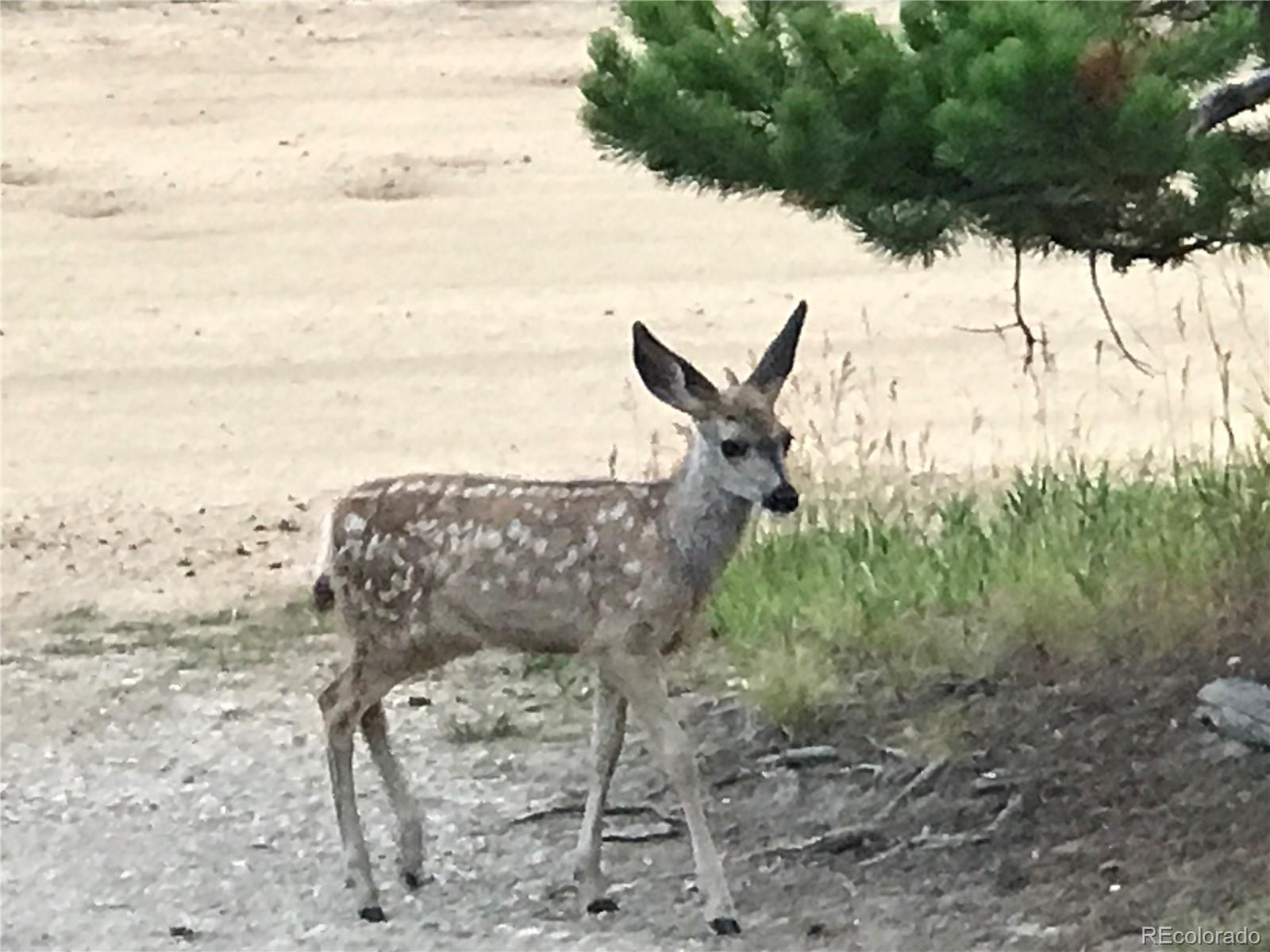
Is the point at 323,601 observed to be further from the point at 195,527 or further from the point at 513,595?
the point at 195,527

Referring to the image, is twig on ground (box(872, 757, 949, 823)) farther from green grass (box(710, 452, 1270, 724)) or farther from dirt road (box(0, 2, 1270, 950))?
green grass (box(710, 452, 1270, 724))

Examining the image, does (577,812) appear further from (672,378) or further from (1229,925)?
(1229,925)

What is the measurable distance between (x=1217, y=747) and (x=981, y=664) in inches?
35.4

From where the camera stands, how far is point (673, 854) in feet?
23.5

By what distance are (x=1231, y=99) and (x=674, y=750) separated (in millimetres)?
2074

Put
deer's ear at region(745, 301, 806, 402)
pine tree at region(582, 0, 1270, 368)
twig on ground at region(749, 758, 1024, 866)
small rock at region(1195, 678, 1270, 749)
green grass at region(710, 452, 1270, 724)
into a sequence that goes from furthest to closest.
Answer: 1. green grass at region(710, 452, 1270, 724)
2. small rock at region(1195, 678, 1270, 749)
3. twig on ground at region(749, 758, 1024, 866)
4. deer's ear at region(745, 301, 806, 402)
5. pine tree at region(582, 0, 1270, 368)

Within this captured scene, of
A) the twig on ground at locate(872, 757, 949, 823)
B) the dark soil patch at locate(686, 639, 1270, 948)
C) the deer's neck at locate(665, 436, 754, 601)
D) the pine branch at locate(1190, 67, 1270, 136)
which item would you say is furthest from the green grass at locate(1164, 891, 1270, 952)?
the pine branch at locate(1190, 67, 1270, 136)

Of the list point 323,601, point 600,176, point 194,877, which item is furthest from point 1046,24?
point 600,176

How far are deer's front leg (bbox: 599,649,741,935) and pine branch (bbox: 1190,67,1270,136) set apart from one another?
1.83 meters

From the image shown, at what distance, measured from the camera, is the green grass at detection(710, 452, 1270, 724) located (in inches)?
314

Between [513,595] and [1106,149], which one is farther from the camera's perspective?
[513,595]

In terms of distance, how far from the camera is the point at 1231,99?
6.61 metres

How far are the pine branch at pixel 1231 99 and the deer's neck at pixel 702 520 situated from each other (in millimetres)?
1408

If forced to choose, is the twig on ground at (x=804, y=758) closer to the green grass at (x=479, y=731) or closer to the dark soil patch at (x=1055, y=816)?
the dark soil patch at (x=1055, y=816)
